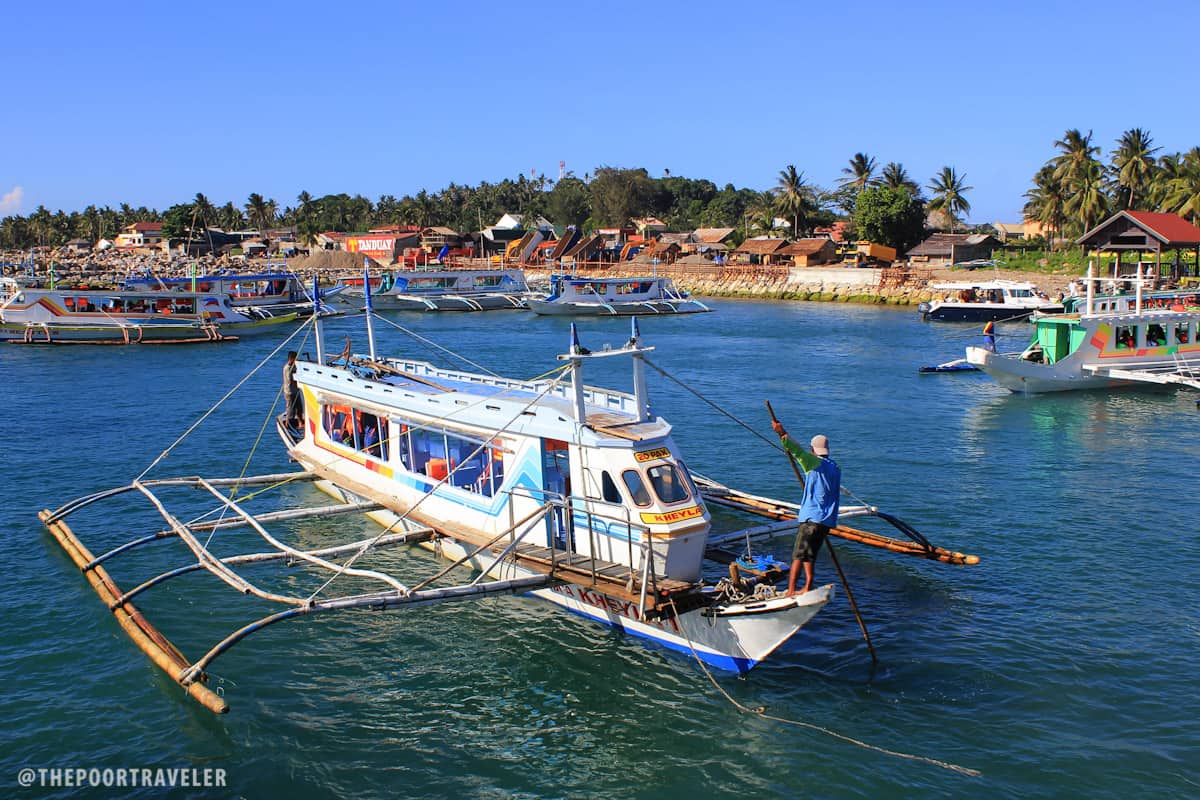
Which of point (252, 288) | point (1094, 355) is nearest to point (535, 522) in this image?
point (1094, 355)

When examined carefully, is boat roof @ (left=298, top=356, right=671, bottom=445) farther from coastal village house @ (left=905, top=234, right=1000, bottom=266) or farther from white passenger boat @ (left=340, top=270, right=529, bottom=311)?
coastal village house @ (left=905, top=234, right=1000, bottom=266)

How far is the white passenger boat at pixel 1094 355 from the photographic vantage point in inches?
1383

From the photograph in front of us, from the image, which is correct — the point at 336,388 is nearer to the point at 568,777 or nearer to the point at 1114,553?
the point at 568,777

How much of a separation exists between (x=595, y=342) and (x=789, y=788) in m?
46.5

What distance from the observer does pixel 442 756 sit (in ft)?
38.9

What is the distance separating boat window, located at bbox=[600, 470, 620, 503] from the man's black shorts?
2.54 metres

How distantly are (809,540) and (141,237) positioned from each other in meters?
177

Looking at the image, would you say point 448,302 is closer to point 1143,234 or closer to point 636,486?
point 1143,234

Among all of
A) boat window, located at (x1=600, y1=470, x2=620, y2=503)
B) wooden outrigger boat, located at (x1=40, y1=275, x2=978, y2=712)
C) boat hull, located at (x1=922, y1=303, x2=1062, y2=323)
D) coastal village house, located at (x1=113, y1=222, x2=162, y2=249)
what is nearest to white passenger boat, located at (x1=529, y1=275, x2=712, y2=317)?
boat hull, located at (x1=922, y1=303, x2=1062, y2=323)

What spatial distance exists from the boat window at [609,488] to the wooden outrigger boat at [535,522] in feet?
0.07

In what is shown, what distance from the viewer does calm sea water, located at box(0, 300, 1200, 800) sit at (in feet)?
37.9

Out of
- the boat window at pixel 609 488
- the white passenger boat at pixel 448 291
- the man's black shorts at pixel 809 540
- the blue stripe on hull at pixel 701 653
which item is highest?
the white passenger boat at pixel 448 291

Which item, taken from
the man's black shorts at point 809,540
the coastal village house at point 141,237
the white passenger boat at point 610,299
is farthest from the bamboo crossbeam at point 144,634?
the coastal village house at point 141,237

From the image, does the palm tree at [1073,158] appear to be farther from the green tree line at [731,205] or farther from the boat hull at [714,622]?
the boat hull at [714,622]
